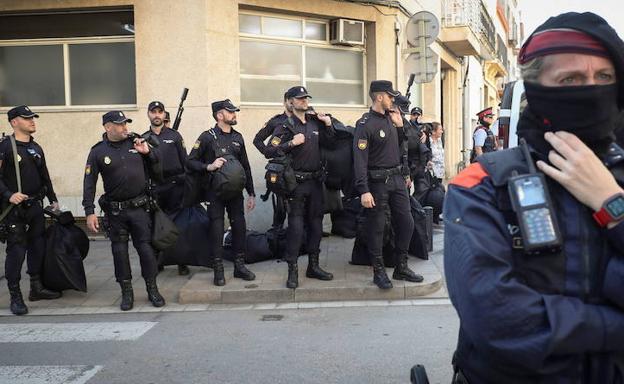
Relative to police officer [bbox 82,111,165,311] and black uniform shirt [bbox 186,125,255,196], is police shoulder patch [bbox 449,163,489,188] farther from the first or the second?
black uniform shirt [bbox 186,125,255,196]

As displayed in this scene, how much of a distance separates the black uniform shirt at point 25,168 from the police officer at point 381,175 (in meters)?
3.33

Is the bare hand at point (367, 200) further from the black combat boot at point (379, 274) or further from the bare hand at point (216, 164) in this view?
the bare hand at point (216, 164)

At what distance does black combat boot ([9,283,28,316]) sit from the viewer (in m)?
6.28

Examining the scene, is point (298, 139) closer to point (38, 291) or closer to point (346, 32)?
point (38, 291)

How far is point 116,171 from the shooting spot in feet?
20.3

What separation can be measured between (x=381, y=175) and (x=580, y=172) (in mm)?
4990

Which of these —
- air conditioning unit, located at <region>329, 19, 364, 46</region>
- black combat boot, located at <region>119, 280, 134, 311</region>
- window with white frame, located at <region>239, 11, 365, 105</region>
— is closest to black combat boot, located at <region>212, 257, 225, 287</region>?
black combat boot, located at <region>119, 280, 134, 311</region>

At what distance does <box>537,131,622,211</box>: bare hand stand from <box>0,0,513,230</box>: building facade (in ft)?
27.7

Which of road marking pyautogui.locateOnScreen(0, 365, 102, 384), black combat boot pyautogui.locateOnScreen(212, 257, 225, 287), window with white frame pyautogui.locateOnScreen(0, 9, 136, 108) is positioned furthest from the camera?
window with white frame pyautogui.locateOnScreen(0, 9, 136, 108)

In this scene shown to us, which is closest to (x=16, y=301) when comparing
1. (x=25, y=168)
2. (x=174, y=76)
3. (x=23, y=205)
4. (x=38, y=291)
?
(x=38, y=291)

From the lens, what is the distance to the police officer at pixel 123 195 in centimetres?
621

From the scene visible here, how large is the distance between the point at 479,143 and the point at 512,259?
11294 millimetres

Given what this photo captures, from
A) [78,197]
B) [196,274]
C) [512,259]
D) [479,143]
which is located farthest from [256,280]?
[479,143]

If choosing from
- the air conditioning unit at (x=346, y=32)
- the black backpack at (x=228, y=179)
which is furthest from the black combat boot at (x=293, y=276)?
the air conditioning unit at (x=346, y=32)
